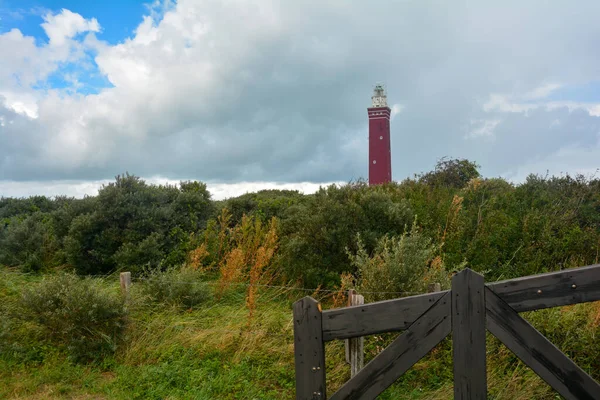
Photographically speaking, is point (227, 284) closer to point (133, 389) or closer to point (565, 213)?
point (133, 389)

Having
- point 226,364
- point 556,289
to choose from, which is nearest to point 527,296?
point 556,289

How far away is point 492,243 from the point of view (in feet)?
33.8

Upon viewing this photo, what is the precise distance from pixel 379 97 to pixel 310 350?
3776 centimetres

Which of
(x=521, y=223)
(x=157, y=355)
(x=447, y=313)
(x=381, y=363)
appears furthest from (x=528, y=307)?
(x=521, y=223)

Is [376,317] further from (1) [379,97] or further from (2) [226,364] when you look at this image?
(1) [379,97]

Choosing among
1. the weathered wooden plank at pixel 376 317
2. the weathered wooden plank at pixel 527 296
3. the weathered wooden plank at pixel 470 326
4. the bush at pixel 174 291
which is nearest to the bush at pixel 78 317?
the bush at pixel 174 291

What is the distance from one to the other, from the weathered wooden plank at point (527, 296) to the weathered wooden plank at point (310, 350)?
0.35 m

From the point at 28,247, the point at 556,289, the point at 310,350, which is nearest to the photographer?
the point at 556,289

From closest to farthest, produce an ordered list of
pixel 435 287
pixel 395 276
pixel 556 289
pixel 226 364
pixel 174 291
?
pixel 556 289 → pixel 435 287 → pixel 226 364 → pixel 395 276 → pixel 174 291

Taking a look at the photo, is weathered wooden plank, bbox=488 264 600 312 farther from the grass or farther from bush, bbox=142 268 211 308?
bush, bbox=142 268 211 308

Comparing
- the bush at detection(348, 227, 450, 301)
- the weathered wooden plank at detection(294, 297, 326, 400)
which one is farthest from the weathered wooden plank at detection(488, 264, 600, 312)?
the bush at detection(348, 227, 450, 301)

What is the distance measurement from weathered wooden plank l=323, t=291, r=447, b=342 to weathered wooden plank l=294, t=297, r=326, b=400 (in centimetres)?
7

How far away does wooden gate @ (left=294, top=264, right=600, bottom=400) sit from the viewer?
122 inches

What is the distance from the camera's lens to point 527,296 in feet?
10.2
